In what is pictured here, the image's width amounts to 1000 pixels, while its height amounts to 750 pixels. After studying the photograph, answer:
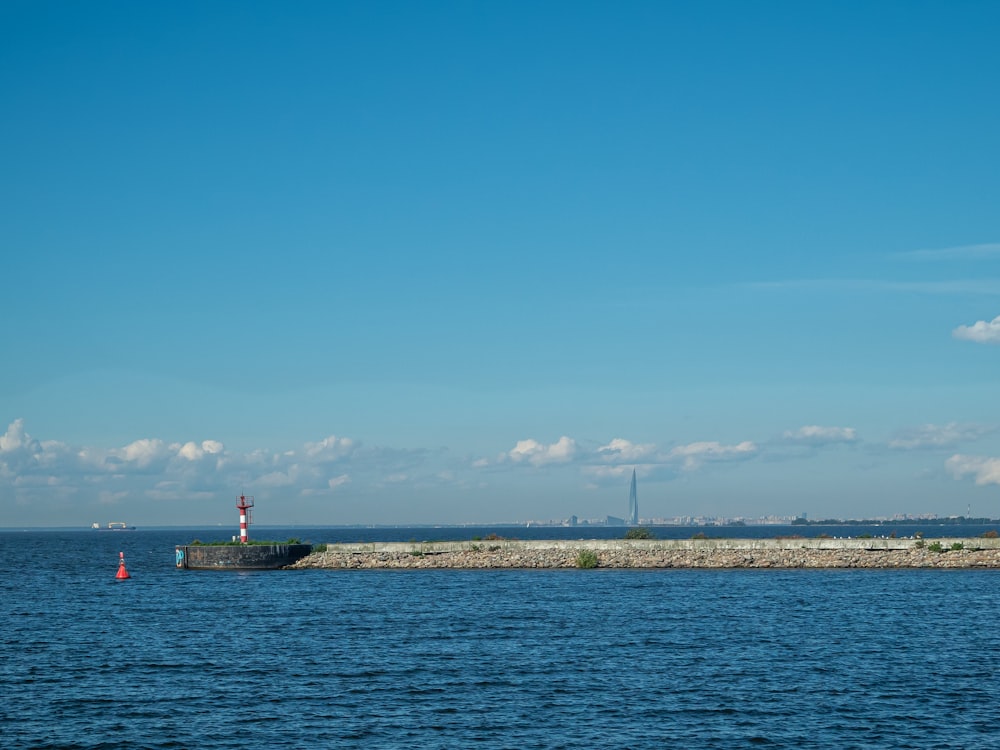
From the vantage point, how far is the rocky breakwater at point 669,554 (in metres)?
82.2

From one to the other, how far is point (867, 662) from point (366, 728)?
1960cm

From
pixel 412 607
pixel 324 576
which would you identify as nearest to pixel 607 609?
pixel 412 607

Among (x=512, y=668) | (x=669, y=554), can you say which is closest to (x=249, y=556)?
(x=669, y=554)

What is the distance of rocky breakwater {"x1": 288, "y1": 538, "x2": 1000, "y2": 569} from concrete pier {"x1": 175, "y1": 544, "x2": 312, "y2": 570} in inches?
Answer: 44.5

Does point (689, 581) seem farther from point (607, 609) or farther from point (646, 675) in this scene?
point (646, 675)

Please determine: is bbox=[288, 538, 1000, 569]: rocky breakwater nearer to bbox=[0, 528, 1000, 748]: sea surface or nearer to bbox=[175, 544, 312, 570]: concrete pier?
bbox=[175, 544, 312, 570]: concrete pier

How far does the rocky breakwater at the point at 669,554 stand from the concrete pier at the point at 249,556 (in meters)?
1.13

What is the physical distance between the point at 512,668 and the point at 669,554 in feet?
168

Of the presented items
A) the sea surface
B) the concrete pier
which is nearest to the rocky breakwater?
the concrete pier

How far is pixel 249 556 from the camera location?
89438mm

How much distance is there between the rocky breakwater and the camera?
82.2 meters

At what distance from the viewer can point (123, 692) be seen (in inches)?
1345

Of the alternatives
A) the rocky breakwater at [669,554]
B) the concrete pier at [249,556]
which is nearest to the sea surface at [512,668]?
the rocky breakwater at [669,554]

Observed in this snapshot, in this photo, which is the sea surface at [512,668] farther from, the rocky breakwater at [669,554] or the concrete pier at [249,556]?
the concrete pier at [249,556]
